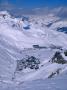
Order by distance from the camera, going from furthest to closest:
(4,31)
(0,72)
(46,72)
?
(4,31) → (0,72) → (46,72)

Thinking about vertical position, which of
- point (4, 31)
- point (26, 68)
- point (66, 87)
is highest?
point (4, 31)

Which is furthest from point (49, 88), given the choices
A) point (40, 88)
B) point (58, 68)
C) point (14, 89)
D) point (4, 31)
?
point (4, 31)

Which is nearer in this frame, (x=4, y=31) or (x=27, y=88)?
(x=27, y=88)

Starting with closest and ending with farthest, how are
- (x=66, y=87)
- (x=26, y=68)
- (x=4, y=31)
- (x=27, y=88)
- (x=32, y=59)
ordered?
(x=66, y=87), (x=27, y=88), (x=26, y=68), (x=32, y=59), (x=4, y=31)

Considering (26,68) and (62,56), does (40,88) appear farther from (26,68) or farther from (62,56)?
(26,68)

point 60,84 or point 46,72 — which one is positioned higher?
point 46,72

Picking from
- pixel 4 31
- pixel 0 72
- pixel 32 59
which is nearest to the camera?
pixel 0 72

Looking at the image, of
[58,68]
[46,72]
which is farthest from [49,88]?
[46,72]

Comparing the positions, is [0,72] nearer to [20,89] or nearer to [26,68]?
[26,68]

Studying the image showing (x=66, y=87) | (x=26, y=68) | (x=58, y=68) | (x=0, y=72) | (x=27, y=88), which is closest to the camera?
(x=66, y=87)
